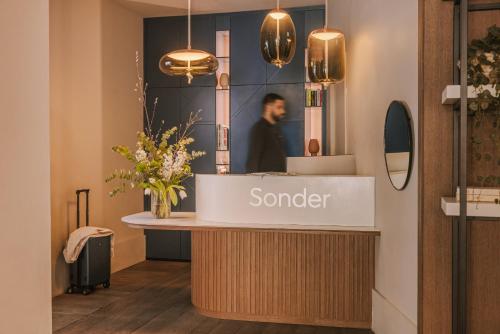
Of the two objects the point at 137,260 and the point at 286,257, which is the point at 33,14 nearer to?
the point at 286,257

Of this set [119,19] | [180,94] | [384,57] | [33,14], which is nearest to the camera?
[33,14]

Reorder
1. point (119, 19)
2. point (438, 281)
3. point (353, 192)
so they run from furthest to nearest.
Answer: point (119, 19) → point (353, 192) → point (438, 281)

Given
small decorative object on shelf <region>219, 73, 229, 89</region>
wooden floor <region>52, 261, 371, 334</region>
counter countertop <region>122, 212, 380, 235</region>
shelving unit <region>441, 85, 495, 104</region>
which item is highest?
small decorative object on shelf <region>219, 73, 229, 89</region>

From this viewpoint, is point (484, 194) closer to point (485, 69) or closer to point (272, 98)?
point (485, 69)

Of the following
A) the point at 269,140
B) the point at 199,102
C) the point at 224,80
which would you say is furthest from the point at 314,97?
the point at 199,102

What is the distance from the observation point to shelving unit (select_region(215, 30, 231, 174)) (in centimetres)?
688

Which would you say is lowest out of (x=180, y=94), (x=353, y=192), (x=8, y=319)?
(x=8, y=319)

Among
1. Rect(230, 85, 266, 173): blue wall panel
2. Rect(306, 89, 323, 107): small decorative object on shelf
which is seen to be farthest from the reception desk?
Rect(306, 89, 323, 107): small decorative object on shelf

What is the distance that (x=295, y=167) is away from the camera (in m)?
4.98

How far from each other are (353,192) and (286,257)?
77cm

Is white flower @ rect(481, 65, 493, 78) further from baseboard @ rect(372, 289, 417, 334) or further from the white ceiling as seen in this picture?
the white ceiling

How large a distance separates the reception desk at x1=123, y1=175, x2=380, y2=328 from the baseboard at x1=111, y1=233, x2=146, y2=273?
7.42ft

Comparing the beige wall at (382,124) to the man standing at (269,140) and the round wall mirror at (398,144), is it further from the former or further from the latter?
the man standing at (269,140)

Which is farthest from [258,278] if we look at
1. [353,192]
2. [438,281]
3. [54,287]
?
[54,287]
